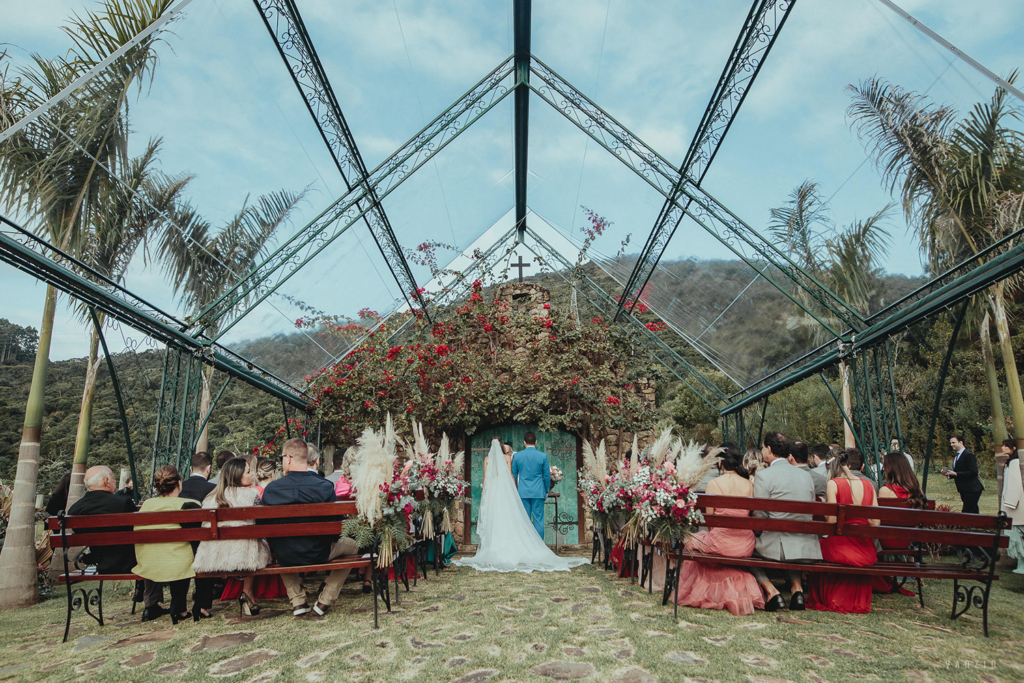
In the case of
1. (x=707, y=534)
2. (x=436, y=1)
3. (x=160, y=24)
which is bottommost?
(x=707, y=534)

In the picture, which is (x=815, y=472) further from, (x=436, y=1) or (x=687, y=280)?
(x=436, y=1)

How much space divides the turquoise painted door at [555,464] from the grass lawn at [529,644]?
6653mm

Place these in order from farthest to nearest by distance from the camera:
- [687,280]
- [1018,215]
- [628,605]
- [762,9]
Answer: [687,280] < [1018,215] < [762,9] < [628,605]

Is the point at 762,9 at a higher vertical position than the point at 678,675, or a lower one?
higher

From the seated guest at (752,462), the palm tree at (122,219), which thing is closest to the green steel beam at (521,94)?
the palm tree at (122,219)

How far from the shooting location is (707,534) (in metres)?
5.20

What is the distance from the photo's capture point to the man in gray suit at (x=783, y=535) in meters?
4.86

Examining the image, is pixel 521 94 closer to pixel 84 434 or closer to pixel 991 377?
pixel 84 434

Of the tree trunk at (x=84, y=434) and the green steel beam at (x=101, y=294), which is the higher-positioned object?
the green steel beam at (x=101, y=294)

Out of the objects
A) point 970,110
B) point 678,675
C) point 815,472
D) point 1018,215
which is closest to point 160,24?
point 678,675

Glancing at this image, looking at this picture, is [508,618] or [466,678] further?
[508,618]

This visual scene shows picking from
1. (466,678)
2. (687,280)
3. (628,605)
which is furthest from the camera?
(687,280)

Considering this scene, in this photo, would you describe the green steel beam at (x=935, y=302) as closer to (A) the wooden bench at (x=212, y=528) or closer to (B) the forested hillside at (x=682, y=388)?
(B) the forested hillside at (x=682, y=388)

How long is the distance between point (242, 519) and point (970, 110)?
7189 millimetres
